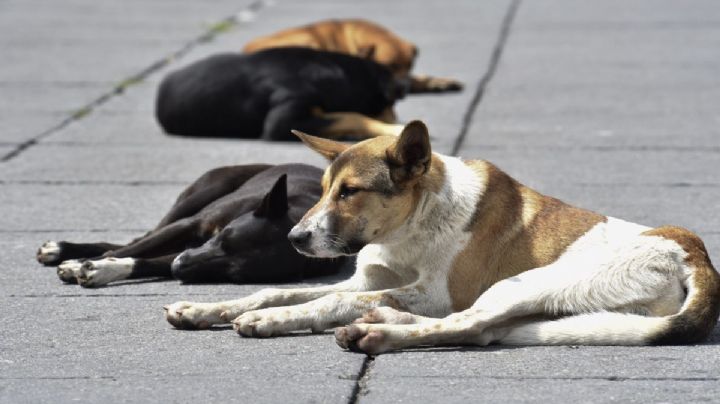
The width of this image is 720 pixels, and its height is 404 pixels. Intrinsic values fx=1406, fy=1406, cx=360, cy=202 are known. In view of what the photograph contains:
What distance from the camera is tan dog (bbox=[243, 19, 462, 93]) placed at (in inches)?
526

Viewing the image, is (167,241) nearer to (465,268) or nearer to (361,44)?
(465,268)

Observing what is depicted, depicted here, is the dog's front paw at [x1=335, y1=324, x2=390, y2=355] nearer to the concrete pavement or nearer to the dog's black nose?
the concrete pavement

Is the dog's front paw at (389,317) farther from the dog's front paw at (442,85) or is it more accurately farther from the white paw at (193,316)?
the dog's front paw at (442,85)

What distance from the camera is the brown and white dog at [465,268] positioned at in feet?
19.2

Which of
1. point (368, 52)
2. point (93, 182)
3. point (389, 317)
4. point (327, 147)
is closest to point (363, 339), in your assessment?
point (389, 317)

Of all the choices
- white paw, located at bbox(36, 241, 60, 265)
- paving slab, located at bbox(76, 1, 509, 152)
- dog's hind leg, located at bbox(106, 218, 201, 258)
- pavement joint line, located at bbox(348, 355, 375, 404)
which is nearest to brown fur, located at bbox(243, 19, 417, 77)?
paving slab, located at bbox(76, 1, 509, 152)

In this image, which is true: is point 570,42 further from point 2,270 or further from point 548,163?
point 2,270

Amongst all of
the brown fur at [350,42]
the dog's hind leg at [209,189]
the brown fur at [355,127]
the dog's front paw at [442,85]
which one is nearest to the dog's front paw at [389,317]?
the dog's hind leg at [209,189]

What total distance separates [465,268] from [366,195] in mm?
563

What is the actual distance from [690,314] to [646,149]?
17.2ft

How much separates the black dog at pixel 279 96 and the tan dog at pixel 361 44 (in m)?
1.55

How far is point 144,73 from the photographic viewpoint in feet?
48.2

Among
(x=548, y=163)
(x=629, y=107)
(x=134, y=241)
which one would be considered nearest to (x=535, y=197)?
(x=134, y=241)

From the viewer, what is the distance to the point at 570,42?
1642cm
